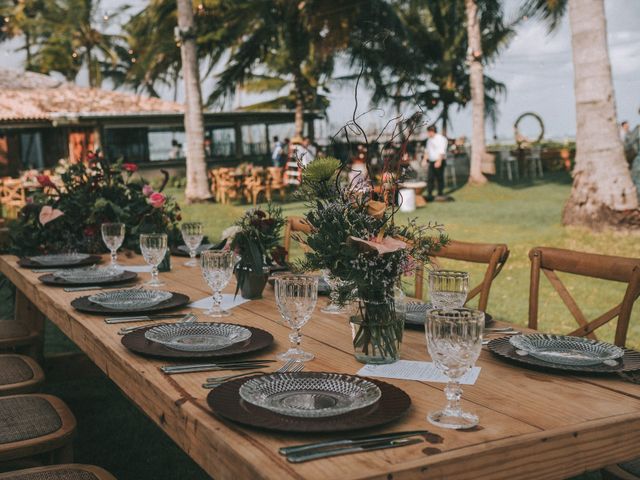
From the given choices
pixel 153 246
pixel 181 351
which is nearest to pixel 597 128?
pixel 153 246

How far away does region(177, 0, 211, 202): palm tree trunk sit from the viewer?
16141 mm

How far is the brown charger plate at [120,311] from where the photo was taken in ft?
8.89

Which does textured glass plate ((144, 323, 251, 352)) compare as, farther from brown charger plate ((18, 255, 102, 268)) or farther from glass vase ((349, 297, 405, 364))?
brown charger plate ((18, 255, 102, 268))

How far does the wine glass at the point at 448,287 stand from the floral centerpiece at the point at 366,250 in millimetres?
258

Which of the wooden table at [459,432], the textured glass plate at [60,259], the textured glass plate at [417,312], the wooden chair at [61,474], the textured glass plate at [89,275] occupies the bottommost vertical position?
the wooden chair at [61,474]

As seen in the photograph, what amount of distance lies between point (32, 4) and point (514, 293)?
35313 millimetres

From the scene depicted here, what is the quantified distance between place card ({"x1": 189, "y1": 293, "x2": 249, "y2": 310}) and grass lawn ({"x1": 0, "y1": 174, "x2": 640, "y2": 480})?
25.9 inches

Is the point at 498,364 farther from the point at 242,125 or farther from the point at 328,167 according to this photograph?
the point at 242,125

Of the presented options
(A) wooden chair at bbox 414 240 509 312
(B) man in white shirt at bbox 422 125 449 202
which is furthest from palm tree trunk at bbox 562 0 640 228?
(B) man in white shirt at bbox 422 125 449 202

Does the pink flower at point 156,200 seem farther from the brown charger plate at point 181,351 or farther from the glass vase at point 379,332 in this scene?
the glass vase at point 379,332

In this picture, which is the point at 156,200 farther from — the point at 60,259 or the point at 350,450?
the point at 350,450

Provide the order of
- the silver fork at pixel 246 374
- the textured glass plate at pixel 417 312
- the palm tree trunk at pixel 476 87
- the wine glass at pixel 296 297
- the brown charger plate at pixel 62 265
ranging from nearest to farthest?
the silver fork at pixel 246 374
the wine glass at pixel 296 297
the textured glass plate at pixel 417 312
the brown charger plate at pixel 62 265
the palm tree trunk at pixel 476 87

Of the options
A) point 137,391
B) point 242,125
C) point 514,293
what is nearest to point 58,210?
point 137,391

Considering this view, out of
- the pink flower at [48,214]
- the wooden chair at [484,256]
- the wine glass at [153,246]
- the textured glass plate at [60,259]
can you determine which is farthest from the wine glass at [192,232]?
the wooden chair at [484,256]
